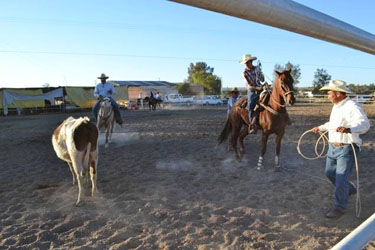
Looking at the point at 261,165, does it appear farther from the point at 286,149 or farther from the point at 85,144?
the point at 85,144

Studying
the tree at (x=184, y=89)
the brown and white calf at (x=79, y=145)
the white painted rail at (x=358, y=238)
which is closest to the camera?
the white painted rail at (x=358, y=238)

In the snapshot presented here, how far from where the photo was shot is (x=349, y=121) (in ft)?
12.1

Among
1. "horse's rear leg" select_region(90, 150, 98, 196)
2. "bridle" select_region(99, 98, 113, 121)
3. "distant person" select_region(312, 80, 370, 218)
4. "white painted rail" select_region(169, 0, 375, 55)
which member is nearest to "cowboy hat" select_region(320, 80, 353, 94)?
"distant person" select_region(312, 80, 370, 218)

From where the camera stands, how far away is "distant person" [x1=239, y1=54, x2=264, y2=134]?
6935 millimetres

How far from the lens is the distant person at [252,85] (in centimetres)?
694

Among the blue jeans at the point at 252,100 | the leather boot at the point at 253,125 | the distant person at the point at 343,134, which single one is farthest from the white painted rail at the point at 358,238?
the blue jeans at the point at 252,100

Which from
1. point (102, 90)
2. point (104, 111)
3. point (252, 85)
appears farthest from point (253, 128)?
point (102, 90)

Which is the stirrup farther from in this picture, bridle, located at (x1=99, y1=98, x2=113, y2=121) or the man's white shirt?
bridle, located at (x1=99, y1=98, x2=113, y2=121)

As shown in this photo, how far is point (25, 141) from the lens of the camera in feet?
35.0

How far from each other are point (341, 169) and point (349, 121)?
25.6 inches

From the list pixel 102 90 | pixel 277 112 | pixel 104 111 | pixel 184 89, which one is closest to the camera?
pixel 277 112

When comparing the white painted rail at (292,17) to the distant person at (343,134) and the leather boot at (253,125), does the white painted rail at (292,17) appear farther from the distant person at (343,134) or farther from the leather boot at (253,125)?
the leather boot at (253,125)

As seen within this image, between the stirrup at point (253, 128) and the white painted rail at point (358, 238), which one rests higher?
the white painted rail at point (358, 238)

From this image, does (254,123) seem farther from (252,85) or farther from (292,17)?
(292,17)
